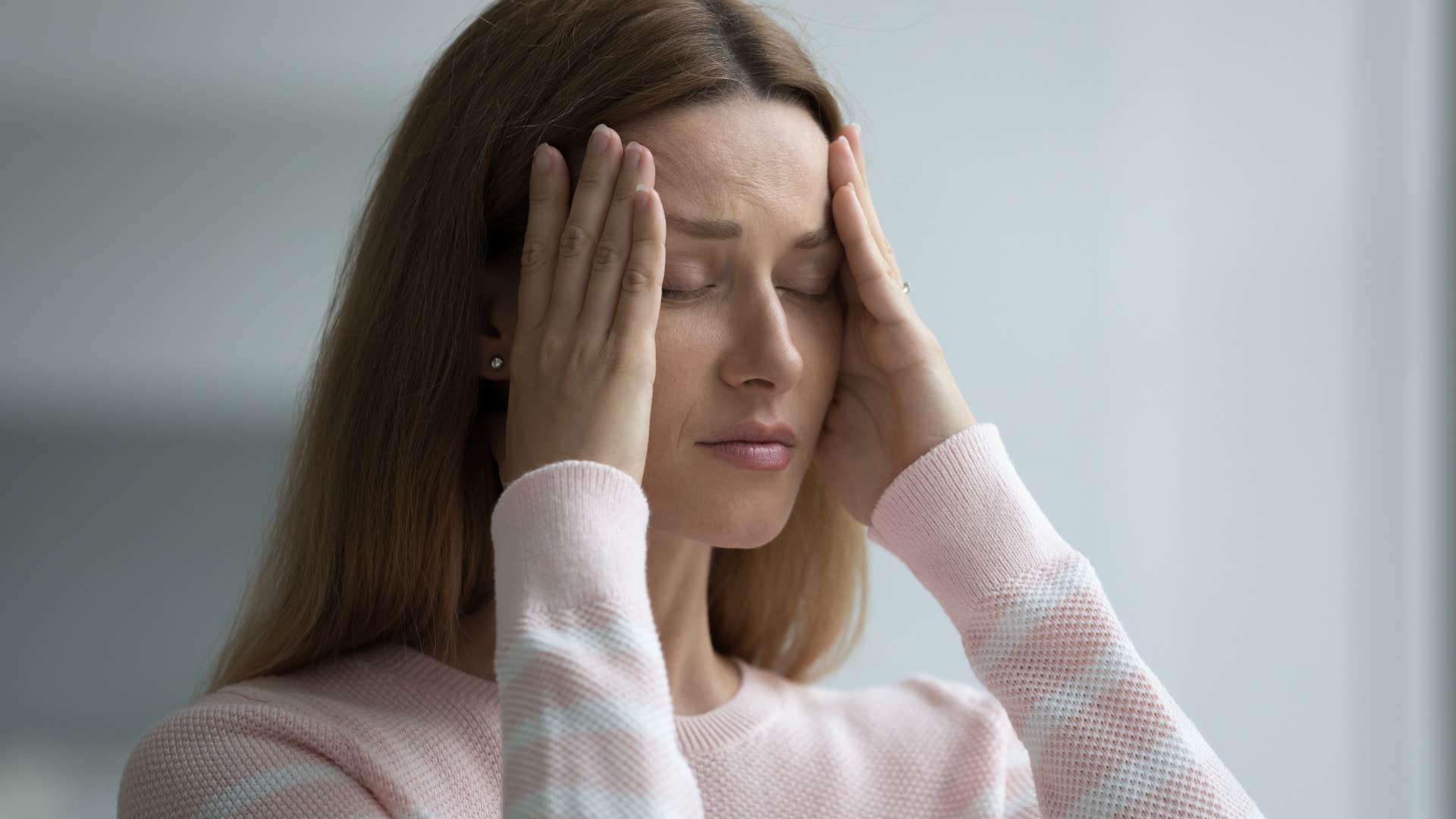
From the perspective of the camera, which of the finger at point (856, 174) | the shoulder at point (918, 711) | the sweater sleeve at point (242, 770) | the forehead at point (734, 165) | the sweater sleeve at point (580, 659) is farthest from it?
the shoulder at point (918, 711)

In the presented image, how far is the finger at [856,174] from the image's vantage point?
1.25 meters

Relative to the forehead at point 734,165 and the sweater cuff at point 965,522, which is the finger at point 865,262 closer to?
the forehead at point 734,165

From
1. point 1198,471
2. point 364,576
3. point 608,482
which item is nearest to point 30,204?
point 364,576

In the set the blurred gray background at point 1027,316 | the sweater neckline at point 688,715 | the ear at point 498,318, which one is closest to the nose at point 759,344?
the ear at point 498,318

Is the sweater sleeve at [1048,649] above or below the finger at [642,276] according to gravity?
below

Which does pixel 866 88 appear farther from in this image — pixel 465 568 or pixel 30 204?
pixel 30 204

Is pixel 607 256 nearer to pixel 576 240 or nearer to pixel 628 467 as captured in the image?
pixel 576 240

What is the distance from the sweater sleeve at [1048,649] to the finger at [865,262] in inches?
5.5

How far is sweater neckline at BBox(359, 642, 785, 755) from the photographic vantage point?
1214 millimetres

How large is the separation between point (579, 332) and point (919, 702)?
604 millimetres

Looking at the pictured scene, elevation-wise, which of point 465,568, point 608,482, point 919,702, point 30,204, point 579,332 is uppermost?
point 30,204

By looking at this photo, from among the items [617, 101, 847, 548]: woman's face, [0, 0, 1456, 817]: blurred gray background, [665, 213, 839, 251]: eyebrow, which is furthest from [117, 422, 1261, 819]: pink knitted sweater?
[0, 0, 1456, 817]: blurred gray background

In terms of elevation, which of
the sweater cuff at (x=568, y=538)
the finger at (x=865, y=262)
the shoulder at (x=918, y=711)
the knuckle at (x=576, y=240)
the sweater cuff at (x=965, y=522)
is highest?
the knuckle at (x=576, y=240)

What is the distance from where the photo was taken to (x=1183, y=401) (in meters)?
2.03
